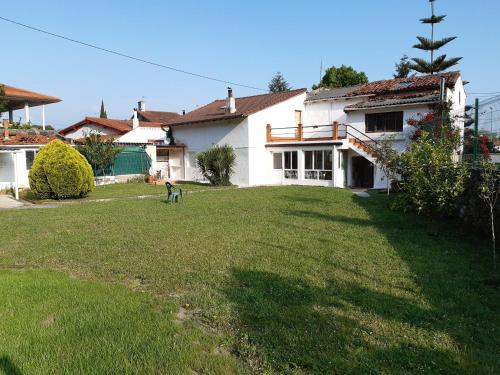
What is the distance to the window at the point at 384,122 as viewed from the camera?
23.5 meters

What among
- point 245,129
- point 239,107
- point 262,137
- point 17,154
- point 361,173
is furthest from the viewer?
point 239,107

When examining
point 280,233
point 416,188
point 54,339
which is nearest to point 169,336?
point 54,339

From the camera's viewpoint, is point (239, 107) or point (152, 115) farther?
point (152, 115)

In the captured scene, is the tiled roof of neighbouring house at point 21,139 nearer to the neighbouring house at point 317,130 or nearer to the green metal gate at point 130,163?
the green metal gate at point 130,163

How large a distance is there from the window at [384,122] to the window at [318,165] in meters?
3.11

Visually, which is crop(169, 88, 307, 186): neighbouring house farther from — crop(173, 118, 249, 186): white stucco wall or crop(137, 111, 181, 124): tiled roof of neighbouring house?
crop(137, 111, 181, 124): tiled roof of neighbouring house

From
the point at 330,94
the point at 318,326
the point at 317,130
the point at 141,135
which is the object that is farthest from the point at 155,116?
the point at 318,326

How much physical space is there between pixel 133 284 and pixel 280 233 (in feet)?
13.5

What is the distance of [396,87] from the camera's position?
2538 cm

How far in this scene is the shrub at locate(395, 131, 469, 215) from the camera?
9.34 metres

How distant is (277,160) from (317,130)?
12.1 ft

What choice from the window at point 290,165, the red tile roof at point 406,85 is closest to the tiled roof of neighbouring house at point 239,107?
the window at point 290,165

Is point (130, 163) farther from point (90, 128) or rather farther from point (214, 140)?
point (90, 128)

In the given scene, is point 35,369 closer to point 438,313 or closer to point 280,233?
point 438,313
